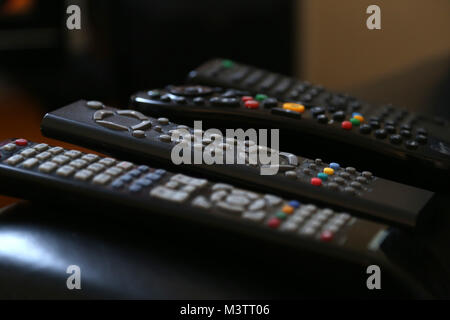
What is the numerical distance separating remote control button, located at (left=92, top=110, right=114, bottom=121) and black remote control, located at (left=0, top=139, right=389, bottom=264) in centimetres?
5

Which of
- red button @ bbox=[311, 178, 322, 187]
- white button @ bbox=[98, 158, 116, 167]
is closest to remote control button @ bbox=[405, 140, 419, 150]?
red button @ bbox=[311, 178, 322, 187]

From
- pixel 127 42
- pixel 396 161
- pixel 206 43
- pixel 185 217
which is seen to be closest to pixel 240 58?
pixel 206 43

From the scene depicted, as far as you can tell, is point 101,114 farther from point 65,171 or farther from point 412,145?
point 412,145

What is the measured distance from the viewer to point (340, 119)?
0.45m

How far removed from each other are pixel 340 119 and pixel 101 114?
0.59 ft

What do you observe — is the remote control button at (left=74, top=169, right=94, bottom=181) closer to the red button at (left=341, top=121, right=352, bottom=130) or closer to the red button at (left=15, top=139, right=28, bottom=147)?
the red button at (left=15, top=139, right=28, bottom=147)

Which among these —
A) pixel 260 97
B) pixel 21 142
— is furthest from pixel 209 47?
pixel 21 142

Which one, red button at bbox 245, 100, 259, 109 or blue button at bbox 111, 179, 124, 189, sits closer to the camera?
blue button at bbox 111, 179, 124, 189

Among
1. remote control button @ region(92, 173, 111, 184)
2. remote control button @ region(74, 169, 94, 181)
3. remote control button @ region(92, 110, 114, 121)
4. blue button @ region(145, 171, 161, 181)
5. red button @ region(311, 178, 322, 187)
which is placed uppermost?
remote control button @ region(92, 110, 114, 121)

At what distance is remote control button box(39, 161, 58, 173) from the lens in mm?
330

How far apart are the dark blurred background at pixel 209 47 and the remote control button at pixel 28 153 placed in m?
0.32

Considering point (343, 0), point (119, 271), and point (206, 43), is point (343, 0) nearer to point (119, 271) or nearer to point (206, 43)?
point (206, 43)

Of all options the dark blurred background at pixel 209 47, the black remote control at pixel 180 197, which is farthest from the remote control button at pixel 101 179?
the dark blurred background at pixel 209 47
